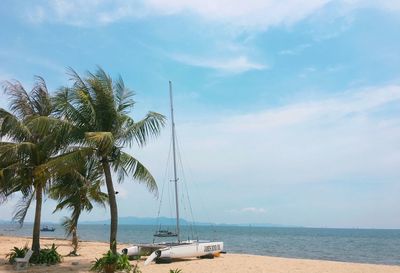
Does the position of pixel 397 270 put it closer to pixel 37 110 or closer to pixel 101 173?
pixel 101 173

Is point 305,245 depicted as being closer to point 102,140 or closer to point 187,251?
point 187,251

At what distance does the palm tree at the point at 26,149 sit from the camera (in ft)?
52.4

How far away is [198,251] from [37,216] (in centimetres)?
680

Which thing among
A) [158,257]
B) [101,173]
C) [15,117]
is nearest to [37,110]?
[15,117]

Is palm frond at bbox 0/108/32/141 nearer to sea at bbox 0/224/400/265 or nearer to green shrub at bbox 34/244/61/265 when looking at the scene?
sea at bbox 0/224/400/265

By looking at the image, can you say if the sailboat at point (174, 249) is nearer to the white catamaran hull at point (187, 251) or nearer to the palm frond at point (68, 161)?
the white catamaran hull at point (187, 251)

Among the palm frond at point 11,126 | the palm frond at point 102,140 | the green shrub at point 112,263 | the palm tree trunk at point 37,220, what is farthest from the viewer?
the palm tree trunk at point 37,220

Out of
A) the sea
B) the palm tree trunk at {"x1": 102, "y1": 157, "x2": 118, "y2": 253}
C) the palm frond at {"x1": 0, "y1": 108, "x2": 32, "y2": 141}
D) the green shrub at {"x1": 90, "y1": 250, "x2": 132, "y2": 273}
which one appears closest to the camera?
the green shrub at {"x1": 90, "y1": 250, "x2": 132, "y2": 273}

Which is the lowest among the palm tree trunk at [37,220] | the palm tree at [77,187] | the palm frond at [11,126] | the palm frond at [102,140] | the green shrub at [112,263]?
the green shrub at [112,263]

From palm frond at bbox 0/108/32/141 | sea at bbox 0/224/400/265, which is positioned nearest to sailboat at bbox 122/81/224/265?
sea at bbox 0/224/400/265

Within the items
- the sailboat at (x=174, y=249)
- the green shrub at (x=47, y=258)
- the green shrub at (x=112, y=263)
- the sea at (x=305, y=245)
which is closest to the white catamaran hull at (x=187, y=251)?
the sailboat at (x=174, y=249)

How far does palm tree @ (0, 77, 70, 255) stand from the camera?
16.0 metres

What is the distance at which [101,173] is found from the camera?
1648 cm

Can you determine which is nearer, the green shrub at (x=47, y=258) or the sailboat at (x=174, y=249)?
the green shrub at (x=47, y=258)
